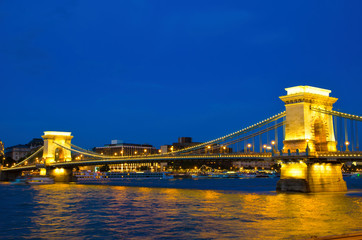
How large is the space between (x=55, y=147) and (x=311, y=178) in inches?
2864

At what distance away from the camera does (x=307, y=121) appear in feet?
152

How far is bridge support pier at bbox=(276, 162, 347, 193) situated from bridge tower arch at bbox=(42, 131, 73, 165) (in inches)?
2585

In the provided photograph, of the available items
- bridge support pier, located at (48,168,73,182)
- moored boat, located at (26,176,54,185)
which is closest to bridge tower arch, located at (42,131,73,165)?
bridge support pier, located at (48,168,73,182)

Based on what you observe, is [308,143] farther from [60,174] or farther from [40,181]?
[60,174]

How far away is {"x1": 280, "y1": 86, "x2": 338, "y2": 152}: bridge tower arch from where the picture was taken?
46.3 meters

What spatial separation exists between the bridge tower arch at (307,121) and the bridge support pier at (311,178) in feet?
6.48

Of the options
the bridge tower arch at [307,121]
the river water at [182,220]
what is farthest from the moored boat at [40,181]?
the bridge tower arch at [307,121]

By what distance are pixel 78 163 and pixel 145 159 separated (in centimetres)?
2003

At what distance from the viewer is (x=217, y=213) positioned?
96.5 feet

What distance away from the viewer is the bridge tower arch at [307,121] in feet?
152

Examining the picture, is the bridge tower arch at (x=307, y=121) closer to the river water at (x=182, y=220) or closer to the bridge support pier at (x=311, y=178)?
the bridge support pier at (x=311, y=178)

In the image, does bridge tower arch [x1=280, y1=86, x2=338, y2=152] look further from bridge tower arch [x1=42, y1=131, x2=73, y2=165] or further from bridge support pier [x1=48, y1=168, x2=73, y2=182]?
bridge tower arch [x1=42, y1=131, x2=73, y2=165]

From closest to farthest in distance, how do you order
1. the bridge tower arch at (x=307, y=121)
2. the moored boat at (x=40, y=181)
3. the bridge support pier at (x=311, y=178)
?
the bridge support pier at (x=311, y=178) < the bridge tower arch at (x=307, y=121) < the moored boat at (x=40, y=181)

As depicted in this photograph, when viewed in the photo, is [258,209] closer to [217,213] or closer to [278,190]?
[217,213]
